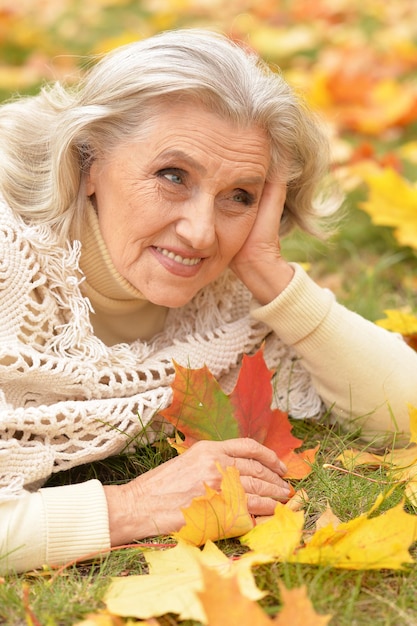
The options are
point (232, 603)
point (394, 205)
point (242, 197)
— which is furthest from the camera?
point (394, 205)

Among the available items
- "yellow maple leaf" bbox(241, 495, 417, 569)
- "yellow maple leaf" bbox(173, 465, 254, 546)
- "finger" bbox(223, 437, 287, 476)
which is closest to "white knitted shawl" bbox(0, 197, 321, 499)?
"finger" bbox(223, 437, 287, 476)

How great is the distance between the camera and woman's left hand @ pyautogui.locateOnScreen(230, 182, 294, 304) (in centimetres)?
213

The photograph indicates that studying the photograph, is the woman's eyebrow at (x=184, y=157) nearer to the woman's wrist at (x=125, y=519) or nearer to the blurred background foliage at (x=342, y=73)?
the blurred background foliage at (x=342, y=73)

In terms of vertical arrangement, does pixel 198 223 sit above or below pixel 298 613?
above

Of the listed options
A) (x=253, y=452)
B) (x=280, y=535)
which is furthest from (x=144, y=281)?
(x=280, y=535)

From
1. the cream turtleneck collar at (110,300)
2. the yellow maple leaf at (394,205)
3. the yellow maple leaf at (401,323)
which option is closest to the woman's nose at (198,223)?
the cream turtleneck collar at (110,300)

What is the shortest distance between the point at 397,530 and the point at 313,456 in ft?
1.63

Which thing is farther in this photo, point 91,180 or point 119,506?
point 91,180

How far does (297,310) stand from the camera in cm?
213

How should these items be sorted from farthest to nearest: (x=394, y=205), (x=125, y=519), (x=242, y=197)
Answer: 1. (x=394, y=205)
2. (x=242, y=197)
3. (x=125, y=519)

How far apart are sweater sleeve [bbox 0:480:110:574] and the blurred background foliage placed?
4.01 feet

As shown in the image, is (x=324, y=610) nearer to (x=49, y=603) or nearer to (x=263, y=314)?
(x=49, y=603)

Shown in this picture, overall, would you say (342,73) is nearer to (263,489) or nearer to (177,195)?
(177,195)

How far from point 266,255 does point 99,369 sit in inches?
21.0
